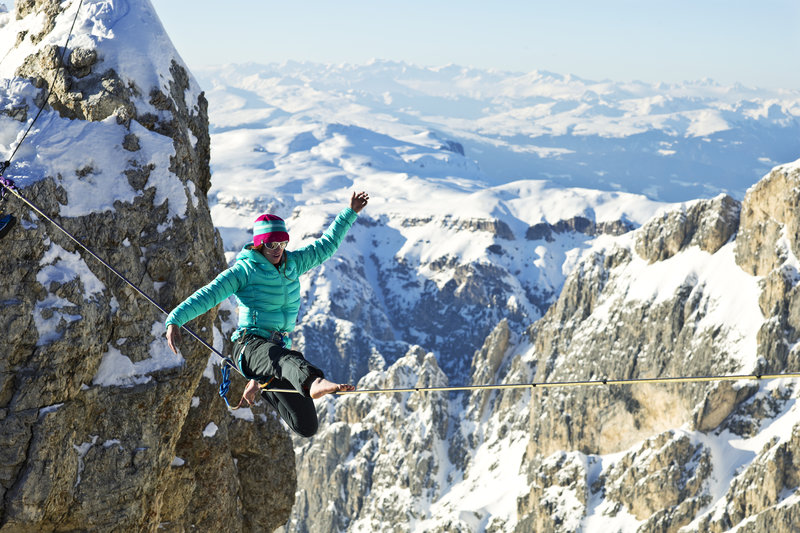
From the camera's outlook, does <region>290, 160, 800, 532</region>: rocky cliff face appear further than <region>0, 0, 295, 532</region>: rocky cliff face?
Yes

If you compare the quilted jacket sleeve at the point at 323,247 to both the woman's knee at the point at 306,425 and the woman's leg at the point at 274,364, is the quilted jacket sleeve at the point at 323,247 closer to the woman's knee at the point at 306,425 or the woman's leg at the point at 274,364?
the woman's leg at the point at 274,364

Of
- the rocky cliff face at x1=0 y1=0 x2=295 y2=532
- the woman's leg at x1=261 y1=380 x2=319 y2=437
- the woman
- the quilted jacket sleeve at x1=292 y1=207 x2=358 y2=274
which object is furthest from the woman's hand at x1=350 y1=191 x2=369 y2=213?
the rocky cliff face at x1=0 y1=0 x2=295 y2=532

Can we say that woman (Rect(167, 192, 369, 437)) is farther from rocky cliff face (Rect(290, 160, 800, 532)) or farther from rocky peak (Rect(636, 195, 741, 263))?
rocky peak (Rect(636, 195, 741, 263))

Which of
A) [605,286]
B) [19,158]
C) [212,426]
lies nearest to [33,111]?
[19,158]

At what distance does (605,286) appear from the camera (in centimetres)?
17300

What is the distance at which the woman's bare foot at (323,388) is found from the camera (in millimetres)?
12075

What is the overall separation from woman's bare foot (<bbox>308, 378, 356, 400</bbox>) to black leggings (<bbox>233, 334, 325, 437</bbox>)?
212 mm

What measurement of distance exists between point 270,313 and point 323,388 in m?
2.51

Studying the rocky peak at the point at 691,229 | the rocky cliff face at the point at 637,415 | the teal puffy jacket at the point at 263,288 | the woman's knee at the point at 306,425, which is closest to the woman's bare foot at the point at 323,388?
the woman's knee at the point at 306,425

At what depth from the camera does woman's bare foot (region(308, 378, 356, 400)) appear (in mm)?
12075

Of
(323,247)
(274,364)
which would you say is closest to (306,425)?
(274,364)

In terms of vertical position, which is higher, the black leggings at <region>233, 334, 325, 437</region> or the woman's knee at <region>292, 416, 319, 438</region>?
the black leggings at <region>233, 334, 325, 437</region>

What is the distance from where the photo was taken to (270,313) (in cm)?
1411

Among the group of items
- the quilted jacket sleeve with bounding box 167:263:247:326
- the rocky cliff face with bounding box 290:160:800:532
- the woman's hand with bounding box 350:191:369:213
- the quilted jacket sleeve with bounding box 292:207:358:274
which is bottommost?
the rocky cliff face with bounding box 290:160:800:532
